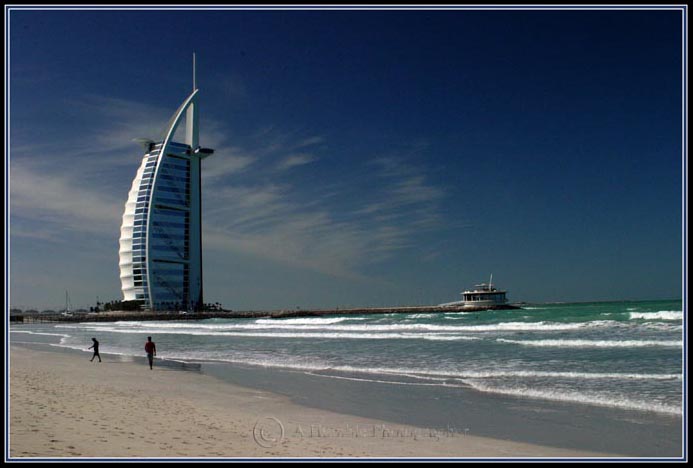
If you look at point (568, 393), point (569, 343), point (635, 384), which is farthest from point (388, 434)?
point (569, 343)

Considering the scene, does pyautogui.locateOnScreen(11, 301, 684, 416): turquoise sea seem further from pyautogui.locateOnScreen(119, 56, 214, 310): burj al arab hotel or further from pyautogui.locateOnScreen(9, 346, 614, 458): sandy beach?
pyautogui.locateOnScreen(119, 56, 214, 310): burj al arab hotel

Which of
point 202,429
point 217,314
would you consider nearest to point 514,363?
point 202,429

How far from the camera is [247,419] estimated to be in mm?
10227

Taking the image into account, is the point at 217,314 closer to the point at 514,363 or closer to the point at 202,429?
the point at 514,363

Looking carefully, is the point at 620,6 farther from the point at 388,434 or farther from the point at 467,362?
the point at 467,362

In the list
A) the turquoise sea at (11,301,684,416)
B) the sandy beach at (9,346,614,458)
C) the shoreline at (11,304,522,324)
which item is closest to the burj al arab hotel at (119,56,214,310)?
the shoreline at (11,304,522,324)

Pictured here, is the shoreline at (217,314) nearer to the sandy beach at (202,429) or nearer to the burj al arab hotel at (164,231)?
the burj al arab hotel at (164,231)

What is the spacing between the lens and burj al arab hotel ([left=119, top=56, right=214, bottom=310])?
10344cm

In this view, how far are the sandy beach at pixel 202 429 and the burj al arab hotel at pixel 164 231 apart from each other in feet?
310

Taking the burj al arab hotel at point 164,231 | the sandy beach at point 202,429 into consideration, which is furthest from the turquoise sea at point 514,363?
the burj al arab hotel at point 164,231

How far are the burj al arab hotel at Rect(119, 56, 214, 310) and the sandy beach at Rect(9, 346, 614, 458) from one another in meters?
94.5

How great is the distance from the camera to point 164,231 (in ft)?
347

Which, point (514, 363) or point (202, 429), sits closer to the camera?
point (202, 429)

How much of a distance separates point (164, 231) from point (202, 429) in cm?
10316
